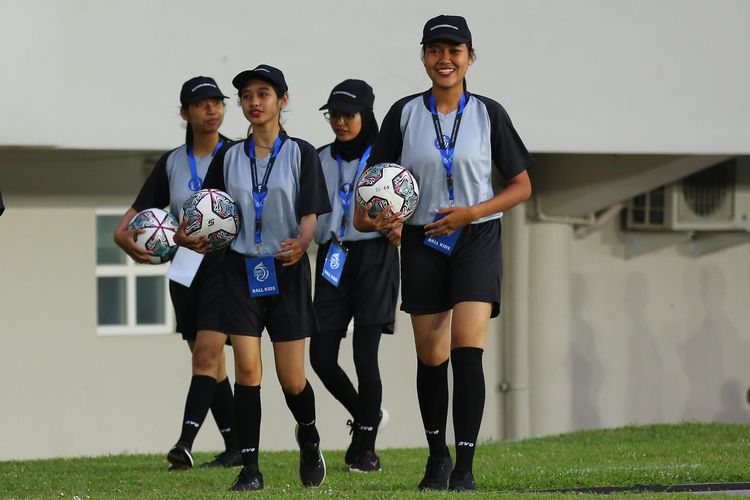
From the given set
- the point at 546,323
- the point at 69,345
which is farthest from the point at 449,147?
the point at 546,323

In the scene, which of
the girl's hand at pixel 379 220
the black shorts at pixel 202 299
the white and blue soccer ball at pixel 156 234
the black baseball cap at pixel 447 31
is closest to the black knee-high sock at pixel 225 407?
the black shorts at pixel 202 299

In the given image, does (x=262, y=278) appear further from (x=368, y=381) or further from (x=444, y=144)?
(x=368, y=381)

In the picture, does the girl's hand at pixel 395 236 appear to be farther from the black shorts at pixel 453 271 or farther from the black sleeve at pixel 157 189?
the black shorts at pixel 453 271

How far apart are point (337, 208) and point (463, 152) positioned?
2038 millimetres

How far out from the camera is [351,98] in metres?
8.12

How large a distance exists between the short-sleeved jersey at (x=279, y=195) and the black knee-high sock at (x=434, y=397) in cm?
81

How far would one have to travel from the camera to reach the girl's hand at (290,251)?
21.0ft

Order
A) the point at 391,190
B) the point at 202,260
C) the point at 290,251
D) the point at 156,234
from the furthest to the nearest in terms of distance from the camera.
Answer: the point at 202,260 → the point at 156,234 → the point at 290,251 → the point at 391,190

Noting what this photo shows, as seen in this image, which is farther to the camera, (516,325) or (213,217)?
(516,325)

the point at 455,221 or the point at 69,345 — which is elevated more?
the point at 455,221

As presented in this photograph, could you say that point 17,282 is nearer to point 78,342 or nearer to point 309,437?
point 78,342

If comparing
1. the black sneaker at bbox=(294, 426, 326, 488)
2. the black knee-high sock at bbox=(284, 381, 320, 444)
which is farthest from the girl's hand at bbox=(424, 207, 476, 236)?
the black sneaker at bbox=(294, 426, 326, 488)

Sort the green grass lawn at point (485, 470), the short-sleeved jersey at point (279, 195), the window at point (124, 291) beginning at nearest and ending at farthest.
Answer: the short-sleeved jersey at point (279, 195)
the green grass lawn at point (485, 470)
the window at point (124, 291)

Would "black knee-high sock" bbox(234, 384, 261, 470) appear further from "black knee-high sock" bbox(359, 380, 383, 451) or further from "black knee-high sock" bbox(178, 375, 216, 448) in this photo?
"black knee-high sock" bbox(359, 380, 383, 451)
